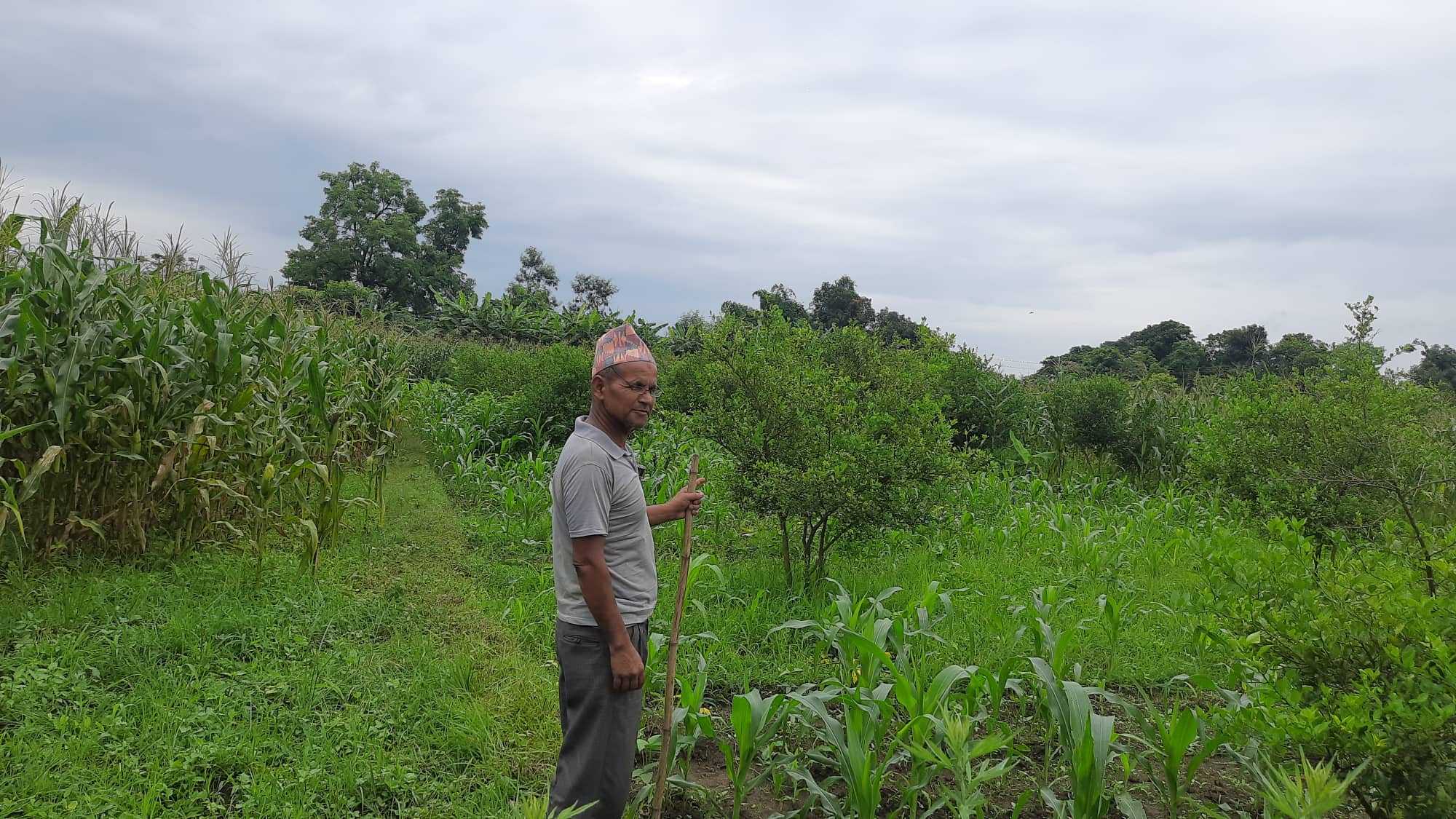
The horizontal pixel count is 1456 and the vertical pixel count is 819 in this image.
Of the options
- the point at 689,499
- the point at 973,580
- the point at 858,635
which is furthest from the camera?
the point at 973,580

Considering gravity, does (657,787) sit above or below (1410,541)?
below

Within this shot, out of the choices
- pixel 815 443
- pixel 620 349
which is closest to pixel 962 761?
pixel 620 349

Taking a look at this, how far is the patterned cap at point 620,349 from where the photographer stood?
2.55m

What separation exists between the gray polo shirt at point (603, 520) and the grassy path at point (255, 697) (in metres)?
1.15

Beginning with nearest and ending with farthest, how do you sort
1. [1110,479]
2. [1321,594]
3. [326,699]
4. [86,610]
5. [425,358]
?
[1321,594], [326,699], [86,610], [1110,479], [425,358]

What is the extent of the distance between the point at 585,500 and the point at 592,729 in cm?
74

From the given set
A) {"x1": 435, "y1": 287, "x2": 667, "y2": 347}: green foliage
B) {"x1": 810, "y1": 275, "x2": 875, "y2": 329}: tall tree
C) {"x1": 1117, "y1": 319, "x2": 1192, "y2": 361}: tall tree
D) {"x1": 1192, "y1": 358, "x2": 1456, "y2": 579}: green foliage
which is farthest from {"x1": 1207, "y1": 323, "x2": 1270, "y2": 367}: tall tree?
{"x1": 1192, "y1": 358, "x2": 1456, "y2": 579}: green foliage

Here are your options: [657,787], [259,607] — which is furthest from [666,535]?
[657,787]

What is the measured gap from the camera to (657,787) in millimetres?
2617

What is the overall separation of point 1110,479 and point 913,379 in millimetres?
5705

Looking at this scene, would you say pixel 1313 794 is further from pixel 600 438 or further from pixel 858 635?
pixel 600 438

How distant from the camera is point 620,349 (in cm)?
258

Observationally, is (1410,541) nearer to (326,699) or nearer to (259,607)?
(326,699)

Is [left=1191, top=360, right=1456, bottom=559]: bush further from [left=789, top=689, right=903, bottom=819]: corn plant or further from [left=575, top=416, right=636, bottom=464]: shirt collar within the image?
[left=575, top=416, right=636, bottom=464]: shirt collar
